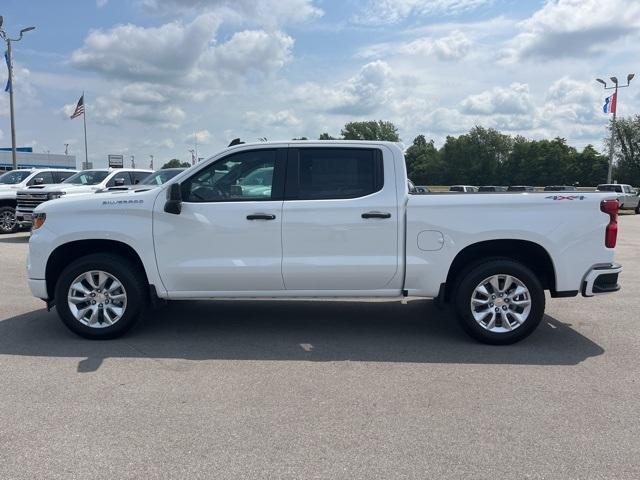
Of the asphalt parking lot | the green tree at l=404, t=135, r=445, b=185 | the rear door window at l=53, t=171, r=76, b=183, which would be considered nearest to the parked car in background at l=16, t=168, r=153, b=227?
the rear door window at l=53, t=171, r=76, b=183

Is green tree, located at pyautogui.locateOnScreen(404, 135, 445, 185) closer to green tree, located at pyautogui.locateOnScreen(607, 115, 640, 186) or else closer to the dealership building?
green tree, located at pyautogui.locateOnScreen(607, 115, 640, 186)

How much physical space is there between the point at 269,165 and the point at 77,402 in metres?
2.76

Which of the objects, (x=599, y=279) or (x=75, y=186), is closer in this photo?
(x=599, y=279)

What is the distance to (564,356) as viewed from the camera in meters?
5.21

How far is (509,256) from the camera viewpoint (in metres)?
5.65

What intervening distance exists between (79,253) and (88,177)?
1156cm

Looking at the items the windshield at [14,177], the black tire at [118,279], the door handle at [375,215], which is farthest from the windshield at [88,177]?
the door handle at [375,215]

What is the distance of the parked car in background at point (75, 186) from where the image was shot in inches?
568

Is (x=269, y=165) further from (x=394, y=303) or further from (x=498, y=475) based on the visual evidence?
(x=498, y=475)

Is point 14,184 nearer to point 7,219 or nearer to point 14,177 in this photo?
point 14,177

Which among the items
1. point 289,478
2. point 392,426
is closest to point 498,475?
point 392,426

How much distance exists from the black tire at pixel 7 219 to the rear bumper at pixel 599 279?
15384mm

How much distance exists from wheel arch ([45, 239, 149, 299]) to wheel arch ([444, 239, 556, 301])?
3.09 metres

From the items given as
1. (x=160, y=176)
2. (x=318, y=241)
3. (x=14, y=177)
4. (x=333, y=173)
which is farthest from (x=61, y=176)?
(x=318, y=241)
